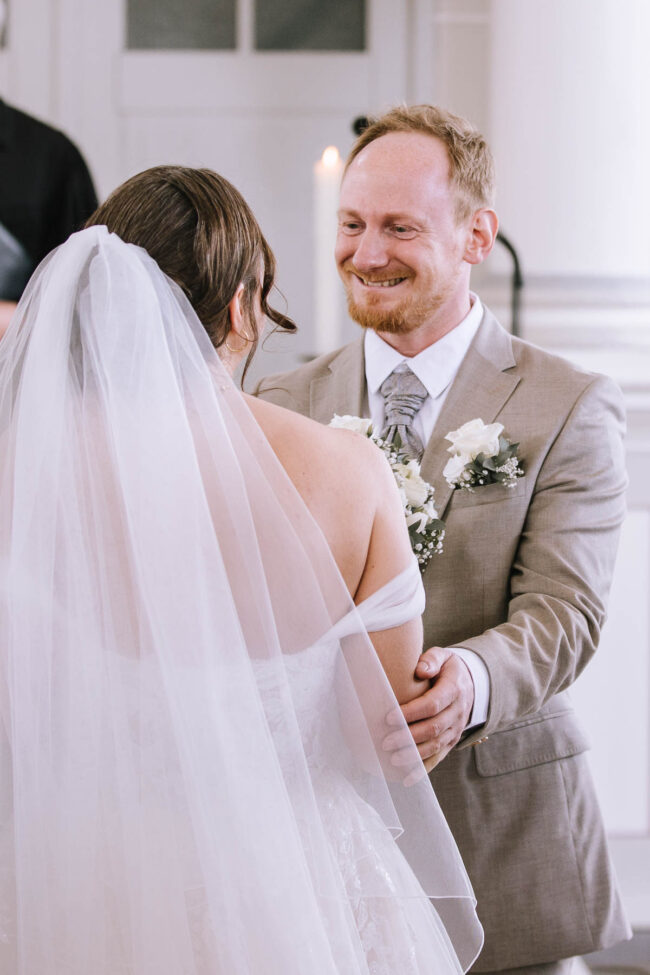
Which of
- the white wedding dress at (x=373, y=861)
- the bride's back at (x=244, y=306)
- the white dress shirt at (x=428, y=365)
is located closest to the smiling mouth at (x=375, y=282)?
the white dress shirt at (x=428, y=365)

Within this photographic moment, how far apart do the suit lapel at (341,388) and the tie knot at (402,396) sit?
Result: 6 cm

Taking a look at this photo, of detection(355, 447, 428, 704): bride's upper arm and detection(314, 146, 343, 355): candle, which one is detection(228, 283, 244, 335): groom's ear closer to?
detection(355, 447, 428, 704): bride's upper arm

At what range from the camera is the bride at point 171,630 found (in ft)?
4.38

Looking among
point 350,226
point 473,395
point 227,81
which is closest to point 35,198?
point 227,81

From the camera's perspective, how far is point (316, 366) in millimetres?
2361

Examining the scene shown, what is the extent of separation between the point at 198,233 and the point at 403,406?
78cm

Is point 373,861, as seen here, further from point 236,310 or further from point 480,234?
point 480,234

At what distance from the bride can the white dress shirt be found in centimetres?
68

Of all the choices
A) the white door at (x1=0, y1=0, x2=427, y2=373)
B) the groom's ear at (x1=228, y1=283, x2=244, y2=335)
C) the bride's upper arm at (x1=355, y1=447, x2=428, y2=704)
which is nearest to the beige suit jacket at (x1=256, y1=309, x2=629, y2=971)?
the bride's upper arm at (x1=355, y1=447, x2=428, y2=704)

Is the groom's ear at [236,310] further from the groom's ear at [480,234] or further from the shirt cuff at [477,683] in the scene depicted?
the groom's ear at [480,234]

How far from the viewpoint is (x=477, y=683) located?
67.6 inches

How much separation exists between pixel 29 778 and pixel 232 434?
18.9 inches

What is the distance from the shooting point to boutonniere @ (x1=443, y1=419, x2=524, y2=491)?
1898 millimetres

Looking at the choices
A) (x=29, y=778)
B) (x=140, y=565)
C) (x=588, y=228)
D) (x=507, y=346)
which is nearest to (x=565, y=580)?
(x=507, y=346)
